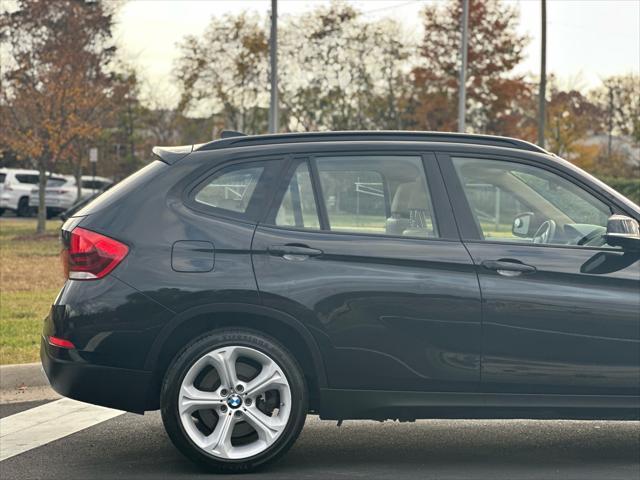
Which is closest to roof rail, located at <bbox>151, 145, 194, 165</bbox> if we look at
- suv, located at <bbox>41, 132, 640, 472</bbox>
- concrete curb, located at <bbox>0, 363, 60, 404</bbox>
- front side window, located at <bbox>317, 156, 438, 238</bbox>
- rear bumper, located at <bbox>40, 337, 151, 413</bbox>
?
suv, located at <bbox>41, 132, 640, 472</bbox>

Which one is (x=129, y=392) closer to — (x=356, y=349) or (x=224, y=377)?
(x=224, y=377)

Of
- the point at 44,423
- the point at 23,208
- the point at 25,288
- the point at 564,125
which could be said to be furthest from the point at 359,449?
the point at 564,125

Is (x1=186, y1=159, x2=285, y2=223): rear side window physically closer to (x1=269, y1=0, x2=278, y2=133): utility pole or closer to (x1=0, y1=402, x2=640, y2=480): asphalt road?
(x1=0, y1=402, x2=640, y2=480): asphalt road

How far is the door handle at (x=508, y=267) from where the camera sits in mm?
5328

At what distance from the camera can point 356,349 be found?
531 cm

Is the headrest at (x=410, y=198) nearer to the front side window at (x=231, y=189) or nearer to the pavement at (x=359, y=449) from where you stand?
the front side window at (x=231, y=189)

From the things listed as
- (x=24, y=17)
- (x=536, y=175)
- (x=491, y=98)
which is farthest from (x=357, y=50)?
(x=536, y=175)

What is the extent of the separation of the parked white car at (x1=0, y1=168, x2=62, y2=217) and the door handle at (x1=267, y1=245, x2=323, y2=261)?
37264 millimetres

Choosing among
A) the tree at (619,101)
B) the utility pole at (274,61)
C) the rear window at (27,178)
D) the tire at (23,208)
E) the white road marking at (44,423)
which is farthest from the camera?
the tree at (619,101)

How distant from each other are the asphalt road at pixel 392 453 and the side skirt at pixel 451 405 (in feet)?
0.93

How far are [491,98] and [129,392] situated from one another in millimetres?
38007

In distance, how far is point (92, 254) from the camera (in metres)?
5.34

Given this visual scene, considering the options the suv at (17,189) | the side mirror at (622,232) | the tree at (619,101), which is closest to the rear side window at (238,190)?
the side mirror at (622,232)

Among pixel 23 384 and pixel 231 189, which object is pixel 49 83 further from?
pixel 231 189
